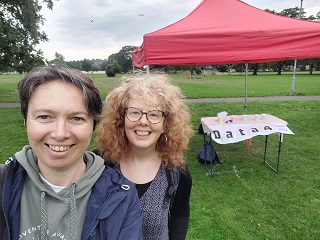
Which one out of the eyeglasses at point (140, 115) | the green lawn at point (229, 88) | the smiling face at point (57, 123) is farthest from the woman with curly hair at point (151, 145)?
the green lawn at point (229, 88)

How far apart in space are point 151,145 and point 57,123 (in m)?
0.67

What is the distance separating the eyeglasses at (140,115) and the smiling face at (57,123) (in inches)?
18.4

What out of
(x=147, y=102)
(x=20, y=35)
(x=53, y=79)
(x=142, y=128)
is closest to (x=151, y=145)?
(x=142, y=128)

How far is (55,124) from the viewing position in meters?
1.02

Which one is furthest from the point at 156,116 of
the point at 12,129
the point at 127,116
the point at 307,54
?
the point at 12,129

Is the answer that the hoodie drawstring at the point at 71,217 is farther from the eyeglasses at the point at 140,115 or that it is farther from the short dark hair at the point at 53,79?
the eyeglasses at the point at 140,115

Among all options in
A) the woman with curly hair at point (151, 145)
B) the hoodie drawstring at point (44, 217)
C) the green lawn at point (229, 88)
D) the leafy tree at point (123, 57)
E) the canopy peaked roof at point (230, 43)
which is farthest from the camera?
the leafy tree at point (123, 57)

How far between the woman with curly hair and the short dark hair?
410mm

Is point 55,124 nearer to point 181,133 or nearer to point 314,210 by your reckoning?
point 181,133

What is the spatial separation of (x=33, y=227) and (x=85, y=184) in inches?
9.5

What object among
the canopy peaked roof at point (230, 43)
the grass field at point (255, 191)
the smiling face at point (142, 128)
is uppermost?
the canopy peaked roof at point (230, 43)

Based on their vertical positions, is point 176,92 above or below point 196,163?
above

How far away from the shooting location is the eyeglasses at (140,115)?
5.00 ft

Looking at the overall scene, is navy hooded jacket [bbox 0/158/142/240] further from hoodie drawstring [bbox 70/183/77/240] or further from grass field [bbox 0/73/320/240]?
grass field [bbox 0/73/320/240]
